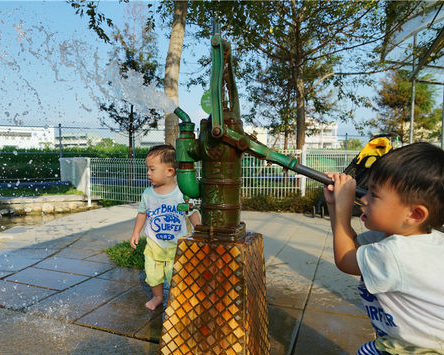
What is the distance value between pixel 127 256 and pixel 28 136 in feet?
32.5

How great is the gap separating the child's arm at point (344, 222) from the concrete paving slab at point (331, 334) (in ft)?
3.40

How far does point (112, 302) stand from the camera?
8.52 feet

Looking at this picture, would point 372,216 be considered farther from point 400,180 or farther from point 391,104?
point 391,104

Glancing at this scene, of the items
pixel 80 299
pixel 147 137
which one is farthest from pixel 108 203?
pixel 80 299

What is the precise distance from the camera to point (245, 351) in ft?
4.15

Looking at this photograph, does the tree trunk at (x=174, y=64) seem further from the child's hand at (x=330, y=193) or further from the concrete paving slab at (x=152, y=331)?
the child's hand at (x=330, y=193)

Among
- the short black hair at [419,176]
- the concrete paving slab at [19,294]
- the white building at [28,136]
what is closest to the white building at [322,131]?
the concrete paving slab at [19,294]

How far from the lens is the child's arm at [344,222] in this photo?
3.79 ft

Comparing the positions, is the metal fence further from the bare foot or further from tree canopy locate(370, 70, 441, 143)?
tree canopy locate(370, 70, 441, 143)

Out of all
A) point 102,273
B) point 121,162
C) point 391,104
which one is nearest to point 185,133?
point 102,273

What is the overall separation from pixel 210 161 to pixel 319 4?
7.75 m

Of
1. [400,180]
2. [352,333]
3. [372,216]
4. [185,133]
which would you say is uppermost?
[185,133]

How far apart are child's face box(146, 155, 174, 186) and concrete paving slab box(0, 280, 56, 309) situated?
1301 millimetres

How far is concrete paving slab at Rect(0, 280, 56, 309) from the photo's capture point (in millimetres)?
2541
